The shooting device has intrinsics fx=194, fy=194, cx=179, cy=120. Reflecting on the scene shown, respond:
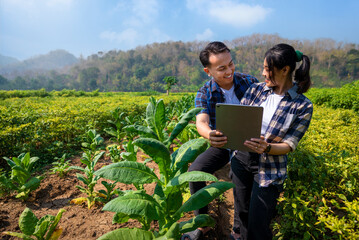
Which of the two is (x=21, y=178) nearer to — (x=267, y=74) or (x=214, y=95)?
(x=214, y=95)

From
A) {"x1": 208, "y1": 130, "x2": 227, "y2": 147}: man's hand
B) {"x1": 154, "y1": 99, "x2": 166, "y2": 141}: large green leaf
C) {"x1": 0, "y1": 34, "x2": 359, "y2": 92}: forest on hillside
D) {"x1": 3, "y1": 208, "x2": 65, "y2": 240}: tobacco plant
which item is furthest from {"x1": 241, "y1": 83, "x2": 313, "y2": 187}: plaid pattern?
{"x1": 0, "y1": 34, "x2": 359, "y2": 92}: forest on hillside

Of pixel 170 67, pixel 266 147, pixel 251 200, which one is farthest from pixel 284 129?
pixel 170 67

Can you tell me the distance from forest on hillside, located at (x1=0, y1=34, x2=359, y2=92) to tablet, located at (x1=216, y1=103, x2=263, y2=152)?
60.9 metres

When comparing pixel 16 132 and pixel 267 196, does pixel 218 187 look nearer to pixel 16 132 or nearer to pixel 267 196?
pixel 267 196

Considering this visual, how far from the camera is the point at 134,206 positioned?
46.8 inches

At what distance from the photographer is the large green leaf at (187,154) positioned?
4.91 ft

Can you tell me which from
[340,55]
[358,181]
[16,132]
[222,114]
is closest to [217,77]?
[222,114]

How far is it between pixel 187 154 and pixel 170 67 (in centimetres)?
8282

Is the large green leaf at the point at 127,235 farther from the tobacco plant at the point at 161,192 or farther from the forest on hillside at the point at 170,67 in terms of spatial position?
the forest on hillside at the point at 170,67

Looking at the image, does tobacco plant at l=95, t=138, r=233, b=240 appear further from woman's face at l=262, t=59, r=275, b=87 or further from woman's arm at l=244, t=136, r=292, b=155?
woman's face at l=262, t=59, r=275, b=87

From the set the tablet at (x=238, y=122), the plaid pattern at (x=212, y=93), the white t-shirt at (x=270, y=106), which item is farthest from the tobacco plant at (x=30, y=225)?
the white t-shirt at (x=270, y=106)

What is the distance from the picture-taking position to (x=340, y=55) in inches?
2340

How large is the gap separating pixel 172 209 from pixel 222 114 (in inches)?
33.6

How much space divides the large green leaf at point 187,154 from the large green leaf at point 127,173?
21 centimetres
